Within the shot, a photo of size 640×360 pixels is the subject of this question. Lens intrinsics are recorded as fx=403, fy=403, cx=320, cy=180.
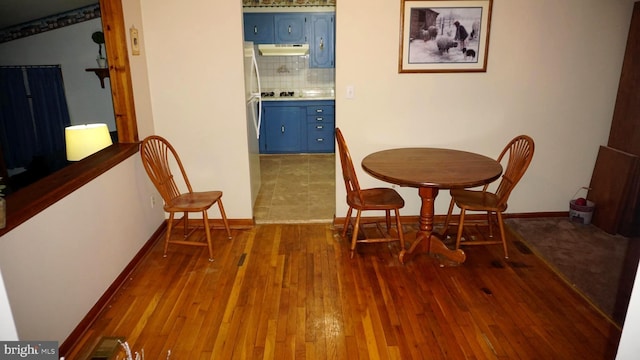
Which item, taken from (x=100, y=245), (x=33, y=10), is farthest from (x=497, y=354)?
(x=33, y=10)

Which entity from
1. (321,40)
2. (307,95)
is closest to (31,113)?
(307,95)

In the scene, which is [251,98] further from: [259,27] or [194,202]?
[259,27]

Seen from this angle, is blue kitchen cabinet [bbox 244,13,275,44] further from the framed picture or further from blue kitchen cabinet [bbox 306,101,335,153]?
the framed picture

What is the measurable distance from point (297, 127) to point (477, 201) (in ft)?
11.9

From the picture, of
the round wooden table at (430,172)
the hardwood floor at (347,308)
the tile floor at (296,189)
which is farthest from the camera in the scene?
the tile floor at (296,189)

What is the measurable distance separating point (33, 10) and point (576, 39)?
5.46 meters

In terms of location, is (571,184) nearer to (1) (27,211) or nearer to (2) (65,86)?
(1) (27,211)

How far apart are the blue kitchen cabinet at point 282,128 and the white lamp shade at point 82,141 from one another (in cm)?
340

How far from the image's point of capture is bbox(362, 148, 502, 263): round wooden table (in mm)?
2506

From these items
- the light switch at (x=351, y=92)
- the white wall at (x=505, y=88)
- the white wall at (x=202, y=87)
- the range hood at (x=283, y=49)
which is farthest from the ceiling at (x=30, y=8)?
the light switch at (x=351, y=92)

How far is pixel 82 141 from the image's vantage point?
271 cm

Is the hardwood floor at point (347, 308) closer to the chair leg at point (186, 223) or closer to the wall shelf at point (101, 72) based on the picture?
the chair leg at point (186, 223)

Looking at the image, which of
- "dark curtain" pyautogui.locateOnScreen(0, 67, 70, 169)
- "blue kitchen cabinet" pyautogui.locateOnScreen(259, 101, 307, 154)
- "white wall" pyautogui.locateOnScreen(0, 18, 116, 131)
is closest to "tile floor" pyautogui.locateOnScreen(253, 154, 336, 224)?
"blue kitchen cabinet" pyautogui.locateOnScreen(259, 101, 307, 154)

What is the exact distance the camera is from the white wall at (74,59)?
493 cm
